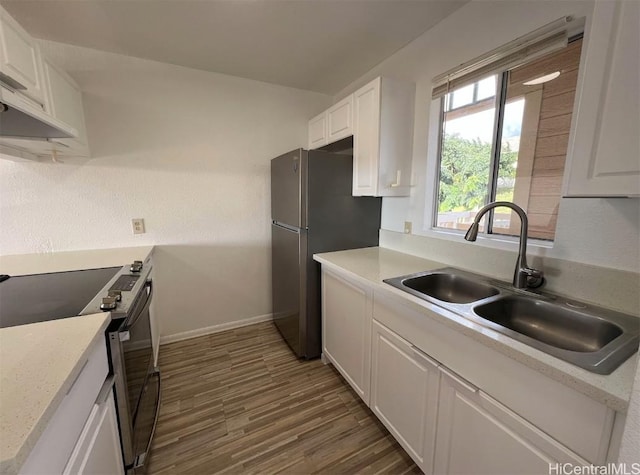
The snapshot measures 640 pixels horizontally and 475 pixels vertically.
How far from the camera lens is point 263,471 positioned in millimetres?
1272

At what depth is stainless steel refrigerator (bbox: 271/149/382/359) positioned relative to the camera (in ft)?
6.07

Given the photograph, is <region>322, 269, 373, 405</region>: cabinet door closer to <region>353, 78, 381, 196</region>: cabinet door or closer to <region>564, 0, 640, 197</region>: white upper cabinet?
<region>353, 78, 381, 196</region>: cabinet door

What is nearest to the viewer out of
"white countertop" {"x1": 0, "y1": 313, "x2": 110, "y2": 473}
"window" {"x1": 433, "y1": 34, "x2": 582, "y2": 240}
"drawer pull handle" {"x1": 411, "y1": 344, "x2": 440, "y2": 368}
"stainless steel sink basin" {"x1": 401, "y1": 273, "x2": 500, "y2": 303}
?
"white countertop" {"x1": 0, "y1": 313, "x2": 110, "y2": 473}

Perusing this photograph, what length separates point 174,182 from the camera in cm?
221

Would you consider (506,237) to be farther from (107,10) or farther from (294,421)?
(107,10)

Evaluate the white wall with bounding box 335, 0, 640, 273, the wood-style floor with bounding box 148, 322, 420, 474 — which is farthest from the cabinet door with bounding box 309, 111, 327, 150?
the wood-style floor with bounding box 148, 322, 420, 474

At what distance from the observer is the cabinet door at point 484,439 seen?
29.5 inches

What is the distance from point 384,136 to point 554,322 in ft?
4.28

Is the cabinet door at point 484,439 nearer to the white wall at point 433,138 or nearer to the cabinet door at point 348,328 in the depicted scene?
the cabinet door at point 348,328

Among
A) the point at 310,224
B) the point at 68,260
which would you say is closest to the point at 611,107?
the point at 310,224

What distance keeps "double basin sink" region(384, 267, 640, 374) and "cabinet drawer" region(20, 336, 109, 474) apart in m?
1.17

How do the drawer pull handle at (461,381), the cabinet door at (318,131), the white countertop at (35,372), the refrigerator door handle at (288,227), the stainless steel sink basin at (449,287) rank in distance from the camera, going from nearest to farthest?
the white countertop at (35,372) → the drawer pull handle at (461,381) → the stainless steel sink basin at (449,287) → the refrigerator door handle at (288,227) → the cabinet door at (318,131)

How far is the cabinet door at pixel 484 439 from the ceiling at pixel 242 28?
190 centimetres

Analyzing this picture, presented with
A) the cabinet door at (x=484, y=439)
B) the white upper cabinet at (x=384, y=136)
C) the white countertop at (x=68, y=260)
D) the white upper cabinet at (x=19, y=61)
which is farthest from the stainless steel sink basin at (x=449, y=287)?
the white upper cabinet at (x=19, y=61)
